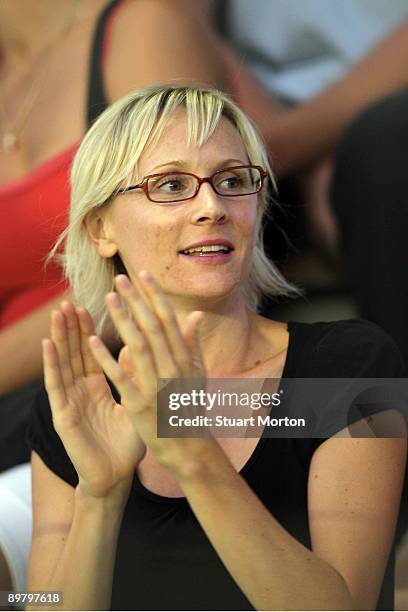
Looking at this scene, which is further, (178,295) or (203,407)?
(178,295)

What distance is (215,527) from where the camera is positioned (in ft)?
3.78

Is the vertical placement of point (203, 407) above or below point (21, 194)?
below

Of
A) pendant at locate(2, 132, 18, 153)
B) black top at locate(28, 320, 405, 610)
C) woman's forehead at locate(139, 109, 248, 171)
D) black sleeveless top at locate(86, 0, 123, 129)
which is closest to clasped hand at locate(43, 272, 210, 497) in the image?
black top at locate(28, 320, 405, 610)

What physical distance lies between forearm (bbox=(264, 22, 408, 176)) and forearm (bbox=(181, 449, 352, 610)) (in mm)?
1058

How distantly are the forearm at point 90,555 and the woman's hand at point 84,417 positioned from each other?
24 mm

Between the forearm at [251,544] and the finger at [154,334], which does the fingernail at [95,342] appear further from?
the forearm at [251,544]

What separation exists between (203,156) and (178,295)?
166 millimetres

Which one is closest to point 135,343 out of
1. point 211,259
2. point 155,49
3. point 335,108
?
point 211,259

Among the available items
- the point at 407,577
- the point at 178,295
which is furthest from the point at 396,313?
the point at 178,295

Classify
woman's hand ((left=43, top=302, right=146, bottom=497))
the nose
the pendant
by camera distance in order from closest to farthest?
woman's hand ((left=43, top=302, right=146, bottom=497))
the nose
the pendant

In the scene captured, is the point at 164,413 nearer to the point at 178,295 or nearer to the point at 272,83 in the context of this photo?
the point at 178,295

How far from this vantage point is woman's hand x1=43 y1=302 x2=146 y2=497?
122cm

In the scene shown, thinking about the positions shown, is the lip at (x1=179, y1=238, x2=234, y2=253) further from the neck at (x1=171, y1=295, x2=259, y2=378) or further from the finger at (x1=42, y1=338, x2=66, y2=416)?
the finger at (x1=42, y1=338, x2=66, y2=416)

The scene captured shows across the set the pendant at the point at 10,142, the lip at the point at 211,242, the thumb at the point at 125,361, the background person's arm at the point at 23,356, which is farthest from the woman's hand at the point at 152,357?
the pendant at the point at 10,142
